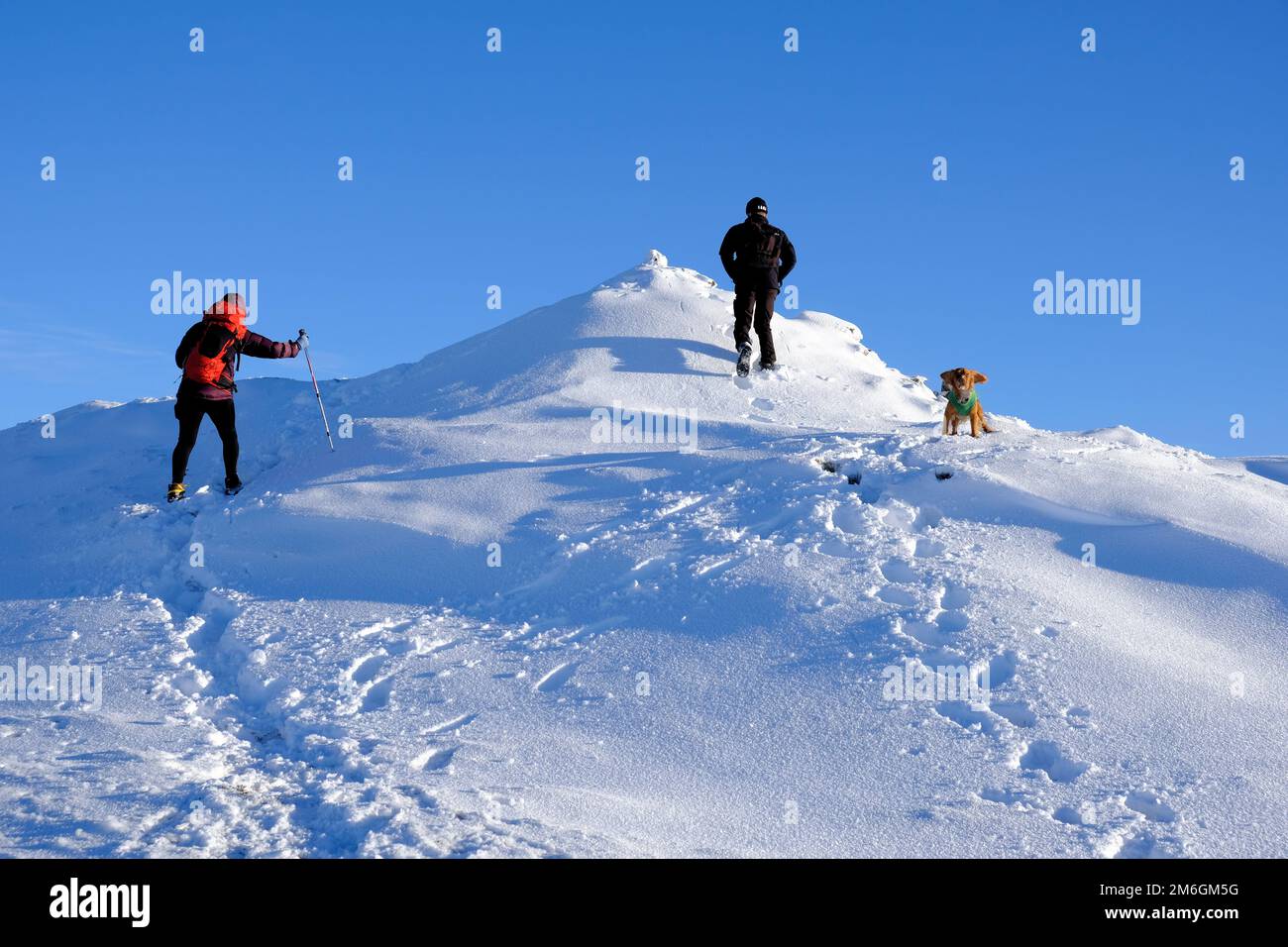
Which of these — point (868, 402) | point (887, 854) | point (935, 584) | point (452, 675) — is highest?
point (868, 402)

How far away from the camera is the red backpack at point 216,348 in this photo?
36.1ft

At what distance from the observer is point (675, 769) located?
20.4 ft

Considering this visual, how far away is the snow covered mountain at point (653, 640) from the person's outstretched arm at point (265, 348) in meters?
1.28

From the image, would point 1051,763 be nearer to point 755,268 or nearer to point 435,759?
point 435,759

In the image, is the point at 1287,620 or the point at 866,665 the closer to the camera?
the point at 866,665

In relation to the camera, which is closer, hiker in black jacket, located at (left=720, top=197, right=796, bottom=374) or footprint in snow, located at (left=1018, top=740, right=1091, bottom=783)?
footprint in snow, located at (left=1018, top=740, right=1091, bottom=783)

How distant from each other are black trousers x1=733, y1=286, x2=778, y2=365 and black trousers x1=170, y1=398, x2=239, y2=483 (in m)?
6.39

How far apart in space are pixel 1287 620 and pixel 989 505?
249cm

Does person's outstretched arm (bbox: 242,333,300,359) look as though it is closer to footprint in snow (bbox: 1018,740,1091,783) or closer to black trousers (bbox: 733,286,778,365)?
black trousers (bbox: 733,286,778,365)

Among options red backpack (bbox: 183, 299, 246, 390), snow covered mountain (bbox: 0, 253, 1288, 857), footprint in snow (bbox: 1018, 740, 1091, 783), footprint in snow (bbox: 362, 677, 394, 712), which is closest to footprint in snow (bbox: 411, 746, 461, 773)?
snow covered mountain (bbox: 0, 253, 1288, 857)

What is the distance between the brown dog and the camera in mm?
10992

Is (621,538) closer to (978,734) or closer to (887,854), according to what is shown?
(978,734)

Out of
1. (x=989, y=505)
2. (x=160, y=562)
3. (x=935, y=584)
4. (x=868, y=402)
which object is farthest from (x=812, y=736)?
(x=868, y=402)

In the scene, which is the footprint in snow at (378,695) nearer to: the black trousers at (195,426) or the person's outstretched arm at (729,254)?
the black trousers at (195,426)
